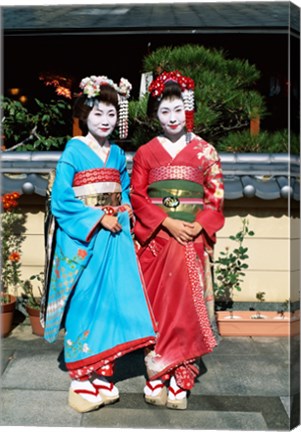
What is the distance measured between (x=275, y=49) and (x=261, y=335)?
8.40ft

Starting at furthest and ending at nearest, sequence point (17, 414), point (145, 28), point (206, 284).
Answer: point (145, 28), point (206, 284), point (17, 414)

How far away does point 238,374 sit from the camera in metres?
4.63

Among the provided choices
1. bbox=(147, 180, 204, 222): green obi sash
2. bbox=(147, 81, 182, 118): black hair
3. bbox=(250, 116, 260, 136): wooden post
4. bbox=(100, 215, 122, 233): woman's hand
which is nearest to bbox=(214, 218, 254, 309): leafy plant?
bbox=(250, 116, 260, 136): wooden post

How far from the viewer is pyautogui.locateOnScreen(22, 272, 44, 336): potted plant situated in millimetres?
5508

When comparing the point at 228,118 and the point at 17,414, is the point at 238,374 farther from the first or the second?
the point at 228,118

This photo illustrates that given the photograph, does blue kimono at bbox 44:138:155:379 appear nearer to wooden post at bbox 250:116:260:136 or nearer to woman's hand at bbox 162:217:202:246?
woman's hand at bbox 162:217:202:246

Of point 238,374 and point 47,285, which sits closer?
point 47,285

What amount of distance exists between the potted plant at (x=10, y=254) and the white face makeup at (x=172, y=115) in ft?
6.30

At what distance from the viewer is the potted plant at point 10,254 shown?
18.0ft

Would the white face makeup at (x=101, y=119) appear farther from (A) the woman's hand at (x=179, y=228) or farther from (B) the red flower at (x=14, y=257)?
(B) the red flower at (x=14, y=257)

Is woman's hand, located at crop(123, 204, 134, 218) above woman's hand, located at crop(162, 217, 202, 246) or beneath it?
above

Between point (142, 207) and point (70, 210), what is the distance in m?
0.48

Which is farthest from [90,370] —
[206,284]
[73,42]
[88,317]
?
[73,42]

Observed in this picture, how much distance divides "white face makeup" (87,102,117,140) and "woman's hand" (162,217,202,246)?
2.26 ft
